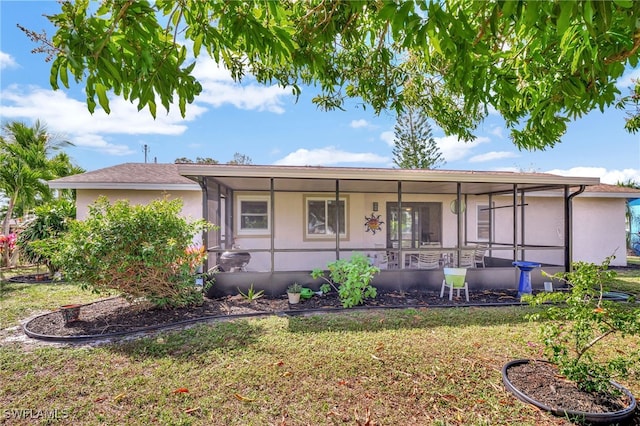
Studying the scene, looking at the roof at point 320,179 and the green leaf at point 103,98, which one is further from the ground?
the roof at point 320,179

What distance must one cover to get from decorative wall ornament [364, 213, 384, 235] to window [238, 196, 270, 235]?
3137 mm

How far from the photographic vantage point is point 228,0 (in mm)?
1858

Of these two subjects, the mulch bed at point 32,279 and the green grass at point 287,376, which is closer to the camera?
the green grass at point 287,376

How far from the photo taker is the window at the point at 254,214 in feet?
32.5

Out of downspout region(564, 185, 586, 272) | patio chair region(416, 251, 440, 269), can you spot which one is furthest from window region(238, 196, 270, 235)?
downspout region(564, 185, 586, 272)

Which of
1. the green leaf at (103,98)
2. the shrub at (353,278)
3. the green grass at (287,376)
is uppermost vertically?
the green leaf at (103,98)

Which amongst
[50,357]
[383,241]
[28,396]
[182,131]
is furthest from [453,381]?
[182,131]

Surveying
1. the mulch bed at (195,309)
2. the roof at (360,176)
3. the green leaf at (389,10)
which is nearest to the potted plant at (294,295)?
the mulch bed at (195,309)

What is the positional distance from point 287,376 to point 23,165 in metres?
11.2

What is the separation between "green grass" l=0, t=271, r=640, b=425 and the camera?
2.70m

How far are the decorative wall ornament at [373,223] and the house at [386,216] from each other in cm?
3

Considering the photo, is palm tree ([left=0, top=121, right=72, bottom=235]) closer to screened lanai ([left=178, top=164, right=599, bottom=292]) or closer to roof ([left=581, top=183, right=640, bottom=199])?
screened lanai ([left=178, top=164, right=599, bottom=292])

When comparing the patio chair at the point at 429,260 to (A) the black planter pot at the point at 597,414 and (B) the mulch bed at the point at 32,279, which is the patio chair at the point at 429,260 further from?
(B) the mulch bed at the point at 32,279

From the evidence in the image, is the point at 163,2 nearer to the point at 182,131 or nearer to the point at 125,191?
the point at 125,191
